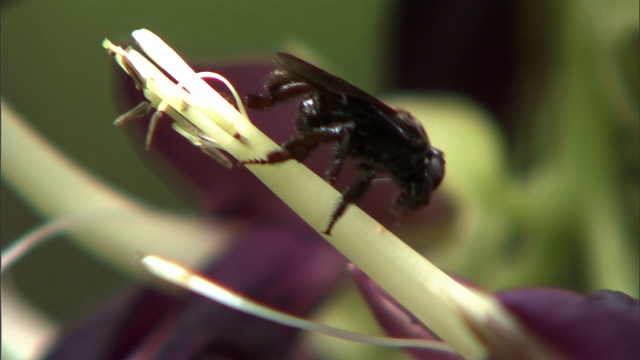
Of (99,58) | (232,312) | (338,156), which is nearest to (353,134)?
(338,156)

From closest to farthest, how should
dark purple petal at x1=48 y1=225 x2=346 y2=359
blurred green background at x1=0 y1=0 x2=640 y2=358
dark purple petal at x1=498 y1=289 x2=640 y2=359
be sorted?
dark purple petal at x1=498 y1=289 x2=640 y2=359, dark purple petal at x1=48 y1=225 x2=346 y2=359, blurred green background at x1=0 y1=0 x2=640 y2=358

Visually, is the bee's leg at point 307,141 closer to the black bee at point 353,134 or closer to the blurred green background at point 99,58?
the black bee at point 353,134

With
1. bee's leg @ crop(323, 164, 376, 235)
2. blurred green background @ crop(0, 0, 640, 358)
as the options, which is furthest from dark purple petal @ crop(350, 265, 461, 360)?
blurred green background @ crop(0, 0, 640, 358)

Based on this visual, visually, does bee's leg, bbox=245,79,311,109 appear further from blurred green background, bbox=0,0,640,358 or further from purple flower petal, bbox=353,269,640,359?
blurred green background, bbox=0,0,640,358

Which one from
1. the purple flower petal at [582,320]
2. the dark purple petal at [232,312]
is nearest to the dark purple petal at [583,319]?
the purple flower petal at [582,320]

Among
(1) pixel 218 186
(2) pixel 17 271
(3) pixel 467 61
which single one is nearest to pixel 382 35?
(3) pixel 467 61

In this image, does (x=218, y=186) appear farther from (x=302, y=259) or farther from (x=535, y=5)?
(x=535, y=5)
